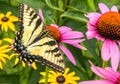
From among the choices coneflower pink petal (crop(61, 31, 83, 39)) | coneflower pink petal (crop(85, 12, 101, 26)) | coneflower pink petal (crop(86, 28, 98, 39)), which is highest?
coneflower pink petal (crop(85, 12, 101, 26))

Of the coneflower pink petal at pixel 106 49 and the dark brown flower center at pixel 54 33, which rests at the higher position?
the dark brown flower center at pixel 54 33

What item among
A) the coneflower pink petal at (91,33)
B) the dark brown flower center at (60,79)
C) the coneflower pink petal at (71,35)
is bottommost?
the dark brown flower center at (60,79)

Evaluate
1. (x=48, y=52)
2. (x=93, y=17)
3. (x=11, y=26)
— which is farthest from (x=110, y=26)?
(x=11, y=26)

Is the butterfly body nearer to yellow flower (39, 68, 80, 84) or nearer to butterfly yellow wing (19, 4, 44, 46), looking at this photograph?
butterfly yellow wing (19, 4, 44, 46)

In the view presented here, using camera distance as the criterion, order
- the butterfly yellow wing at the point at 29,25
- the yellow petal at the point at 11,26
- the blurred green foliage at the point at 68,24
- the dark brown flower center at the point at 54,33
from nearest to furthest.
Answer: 1. the butterfly yellow wing at the point at 29,25
2. the dark brown flower center at the point at 54,33
3. the blurred green foliage at the point at 68,24
4. the yellow petal at the point at 11,26

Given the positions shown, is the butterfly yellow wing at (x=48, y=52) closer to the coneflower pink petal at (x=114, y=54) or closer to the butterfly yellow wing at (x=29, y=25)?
the butterfly yellow wing at (x=29, y=25)

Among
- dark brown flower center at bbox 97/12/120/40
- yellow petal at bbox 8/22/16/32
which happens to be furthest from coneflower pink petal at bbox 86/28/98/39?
yellow petal at bbox 8/22/16/32

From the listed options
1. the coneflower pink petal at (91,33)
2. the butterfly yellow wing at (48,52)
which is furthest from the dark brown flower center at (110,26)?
the butterfly yellow wing at (48,52)
